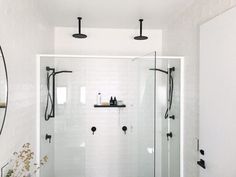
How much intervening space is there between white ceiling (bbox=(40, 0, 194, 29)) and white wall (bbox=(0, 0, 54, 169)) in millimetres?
294

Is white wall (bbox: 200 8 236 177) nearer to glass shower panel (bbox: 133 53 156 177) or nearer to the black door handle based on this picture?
the black door handle

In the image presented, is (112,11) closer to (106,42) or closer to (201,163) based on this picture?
(106,42)

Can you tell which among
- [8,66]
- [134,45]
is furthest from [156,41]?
[8,66]

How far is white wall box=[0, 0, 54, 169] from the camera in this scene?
1519 millimetres

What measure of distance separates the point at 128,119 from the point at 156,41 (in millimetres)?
1359

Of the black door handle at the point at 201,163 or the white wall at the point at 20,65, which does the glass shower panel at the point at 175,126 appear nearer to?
the black door handle at the point at 201,163

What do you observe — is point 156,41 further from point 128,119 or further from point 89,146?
point 89,146

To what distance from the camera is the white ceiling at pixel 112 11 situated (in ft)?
7.96

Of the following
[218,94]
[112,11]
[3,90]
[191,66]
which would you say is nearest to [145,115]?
[191,66]

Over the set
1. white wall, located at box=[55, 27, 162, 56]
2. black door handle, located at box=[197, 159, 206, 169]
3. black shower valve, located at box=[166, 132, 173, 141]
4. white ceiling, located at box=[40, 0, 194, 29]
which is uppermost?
white ceiling, located at box=[40, 0, 194, 29]

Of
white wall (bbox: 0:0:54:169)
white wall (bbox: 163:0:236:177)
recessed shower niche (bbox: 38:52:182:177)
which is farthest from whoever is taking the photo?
recessed shower niche (bbox: 38:52:182:177)

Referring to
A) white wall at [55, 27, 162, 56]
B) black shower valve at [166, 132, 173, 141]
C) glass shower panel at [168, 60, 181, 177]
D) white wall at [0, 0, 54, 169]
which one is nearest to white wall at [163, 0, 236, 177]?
glass shower panel at [168, 60, 181, 177]

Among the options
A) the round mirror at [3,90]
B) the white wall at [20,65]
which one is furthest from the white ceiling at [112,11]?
the round mirror at [3,90]

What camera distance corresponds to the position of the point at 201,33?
83.2 inches
